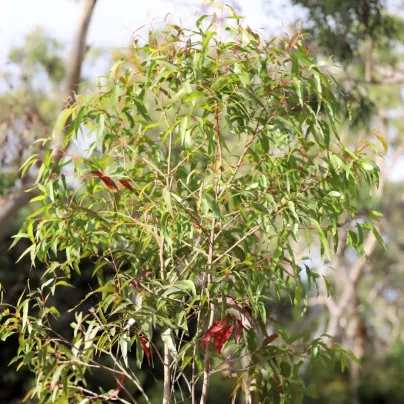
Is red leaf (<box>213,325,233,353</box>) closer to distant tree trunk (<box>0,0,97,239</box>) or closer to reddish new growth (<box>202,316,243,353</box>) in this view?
reddish new growth (<box>202,316,243,353</box>)

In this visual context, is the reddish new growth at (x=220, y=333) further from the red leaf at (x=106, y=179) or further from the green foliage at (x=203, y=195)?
the red leaf at (x=106, y=179)

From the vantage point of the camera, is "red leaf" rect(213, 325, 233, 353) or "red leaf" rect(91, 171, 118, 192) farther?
"red leaf" rect(213, 325, 233, 353)

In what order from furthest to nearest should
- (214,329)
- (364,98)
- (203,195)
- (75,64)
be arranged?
1. (364,98)
2. (75,64)
3. (214,329)
4. (203,195)

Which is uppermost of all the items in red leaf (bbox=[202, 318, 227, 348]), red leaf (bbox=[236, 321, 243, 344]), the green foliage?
the green foliage

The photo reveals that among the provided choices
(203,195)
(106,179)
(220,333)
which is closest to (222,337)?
(220,333)

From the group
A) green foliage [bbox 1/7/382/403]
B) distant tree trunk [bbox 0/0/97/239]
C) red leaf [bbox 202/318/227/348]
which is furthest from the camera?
distant tree trunk [bbox 0/0/97/239]

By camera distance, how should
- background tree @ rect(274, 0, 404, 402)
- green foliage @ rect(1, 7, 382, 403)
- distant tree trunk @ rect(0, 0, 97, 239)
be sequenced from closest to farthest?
green foliage @ rect(1, 7, 382, 403), distant tree trunk @ rect(0, 0, 97, 239), background tree @ rect(274, 0, 404, 402)

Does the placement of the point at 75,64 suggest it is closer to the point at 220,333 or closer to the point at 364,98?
the point at 364,98

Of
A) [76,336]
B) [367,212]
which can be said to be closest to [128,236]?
[76,336]

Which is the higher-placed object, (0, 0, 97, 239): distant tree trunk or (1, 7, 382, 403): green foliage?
(1, 7, 382, 403): green foliage

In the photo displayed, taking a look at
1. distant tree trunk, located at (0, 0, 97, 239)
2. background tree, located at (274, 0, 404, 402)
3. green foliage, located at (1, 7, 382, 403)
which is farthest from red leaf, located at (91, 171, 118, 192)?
distant tree trunk, located at (0, 0, 97, 239)

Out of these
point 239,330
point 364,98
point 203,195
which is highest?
point 203,195

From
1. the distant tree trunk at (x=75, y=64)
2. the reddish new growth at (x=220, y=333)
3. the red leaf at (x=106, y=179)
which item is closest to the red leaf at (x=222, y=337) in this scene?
the reddish new growth at (x=220, y=333)

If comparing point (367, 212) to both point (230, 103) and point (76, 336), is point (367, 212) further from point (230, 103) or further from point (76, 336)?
point (76, 336)
